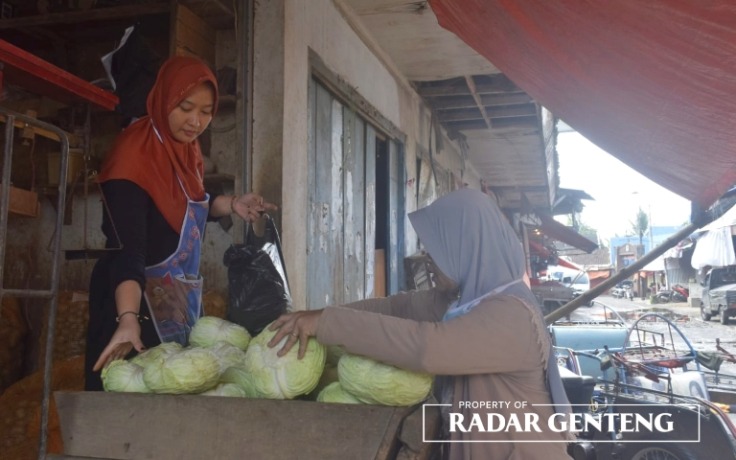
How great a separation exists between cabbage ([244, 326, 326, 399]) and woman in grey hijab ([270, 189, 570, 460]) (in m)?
0.03

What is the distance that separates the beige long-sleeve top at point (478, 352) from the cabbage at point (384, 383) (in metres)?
0.03

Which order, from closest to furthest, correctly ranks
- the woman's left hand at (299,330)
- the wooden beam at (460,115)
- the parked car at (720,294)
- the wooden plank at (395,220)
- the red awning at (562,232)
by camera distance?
1. the woman's left hand at (299,330)
2. the wooden plank at (395,220)
3. the wooden beam at (460,115)
4. the parked car at (720,294)
5. the red awning at (562,232)

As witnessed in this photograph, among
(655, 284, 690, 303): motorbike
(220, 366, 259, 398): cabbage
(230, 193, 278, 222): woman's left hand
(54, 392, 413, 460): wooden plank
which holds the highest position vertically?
(230, 193, 278, 222): woman's left hand

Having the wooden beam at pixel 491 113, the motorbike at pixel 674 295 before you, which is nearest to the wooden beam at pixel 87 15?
the wooden beam at pixel 491 113

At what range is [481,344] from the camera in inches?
64.7

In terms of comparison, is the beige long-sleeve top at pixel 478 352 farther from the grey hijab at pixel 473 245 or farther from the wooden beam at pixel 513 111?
the wooden beam at pixel 513 111

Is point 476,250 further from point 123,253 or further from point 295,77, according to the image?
point 295,77

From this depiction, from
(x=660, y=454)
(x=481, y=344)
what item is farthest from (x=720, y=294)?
(x=481, y=344)

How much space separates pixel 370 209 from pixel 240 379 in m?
3.91

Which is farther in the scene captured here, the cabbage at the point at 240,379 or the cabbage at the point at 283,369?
the cabbage at the point at 240,379

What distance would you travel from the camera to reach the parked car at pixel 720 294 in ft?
60.3

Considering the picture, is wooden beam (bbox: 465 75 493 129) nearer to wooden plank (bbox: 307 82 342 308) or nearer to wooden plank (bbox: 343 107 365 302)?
wooden plank (bbox: 343 107 365 302)

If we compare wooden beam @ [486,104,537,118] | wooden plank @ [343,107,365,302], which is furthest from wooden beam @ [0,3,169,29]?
wooden beam @ [486,104,537,118]

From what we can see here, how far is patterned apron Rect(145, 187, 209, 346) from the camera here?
7.98ft
